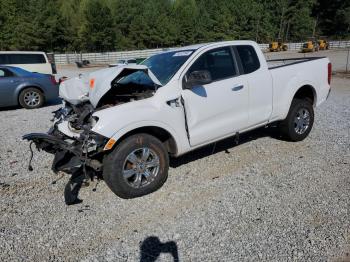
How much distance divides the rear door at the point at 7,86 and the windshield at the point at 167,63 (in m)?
6.87

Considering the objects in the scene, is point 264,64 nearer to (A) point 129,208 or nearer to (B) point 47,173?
(A) point 129,208

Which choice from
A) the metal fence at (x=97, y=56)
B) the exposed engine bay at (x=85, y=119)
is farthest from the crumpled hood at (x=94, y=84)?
the metal fence at (x=97, y=56)

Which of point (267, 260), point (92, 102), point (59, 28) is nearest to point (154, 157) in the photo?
point (92, 102)

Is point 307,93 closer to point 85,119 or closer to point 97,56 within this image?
point 85,119

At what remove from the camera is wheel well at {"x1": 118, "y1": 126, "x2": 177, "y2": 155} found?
446cm

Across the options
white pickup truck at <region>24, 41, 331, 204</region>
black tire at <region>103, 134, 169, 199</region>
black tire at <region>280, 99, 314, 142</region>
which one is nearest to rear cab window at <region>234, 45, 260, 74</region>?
white pickup truck at <region>24, 41, 331, 204</region>

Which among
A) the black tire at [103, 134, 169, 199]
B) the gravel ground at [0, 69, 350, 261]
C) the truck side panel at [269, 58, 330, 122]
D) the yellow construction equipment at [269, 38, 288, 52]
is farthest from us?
the yellow construction equipment at [269, 38, 288, 52]

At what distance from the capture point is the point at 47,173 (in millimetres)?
5414

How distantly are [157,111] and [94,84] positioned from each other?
2.95 ft

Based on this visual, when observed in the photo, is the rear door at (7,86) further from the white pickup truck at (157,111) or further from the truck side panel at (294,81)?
the truck side panel at (294,81)

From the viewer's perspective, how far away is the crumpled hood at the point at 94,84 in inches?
172

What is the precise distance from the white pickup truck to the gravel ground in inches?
14.9

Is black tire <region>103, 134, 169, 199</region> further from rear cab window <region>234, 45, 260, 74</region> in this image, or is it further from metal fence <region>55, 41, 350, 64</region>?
metal fence <region>55, 41, 350, 64</region>

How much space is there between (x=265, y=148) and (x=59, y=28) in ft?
187
